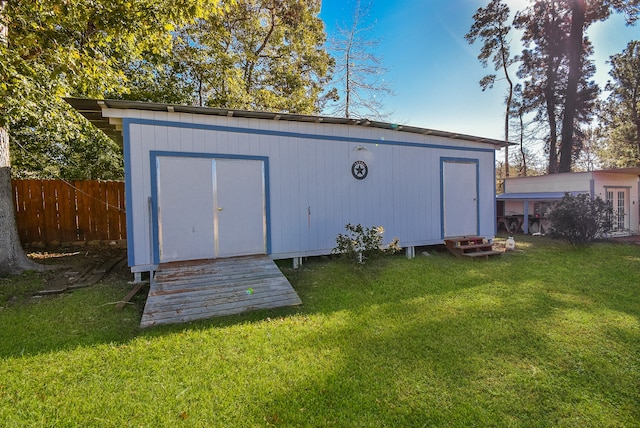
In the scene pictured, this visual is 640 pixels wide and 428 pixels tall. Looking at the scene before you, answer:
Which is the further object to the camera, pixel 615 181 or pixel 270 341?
pixel 615 181

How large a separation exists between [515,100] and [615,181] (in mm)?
10188

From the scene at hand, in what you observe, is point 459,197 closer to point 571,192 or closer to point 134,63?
point 571,192

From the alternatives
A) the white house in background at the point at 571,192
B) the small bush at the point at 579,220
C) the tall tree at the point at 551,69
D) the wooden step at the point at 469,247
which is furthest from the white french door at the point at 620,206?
the wooden step at the point at 469,247

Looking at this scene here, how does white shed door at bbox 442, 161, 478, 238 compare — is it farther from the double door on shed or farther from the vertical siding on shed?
the double door on shed

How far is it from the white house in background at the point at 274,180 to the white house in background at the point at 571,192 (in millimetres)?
5188

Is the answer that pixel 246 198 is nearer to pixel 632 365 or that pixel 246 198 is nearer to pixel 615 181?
pixel 632 365

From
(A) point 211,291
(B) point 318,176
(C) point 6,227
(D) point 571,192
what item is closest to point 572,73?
(D) point 571,192

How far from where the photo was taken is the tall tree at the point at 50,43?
4.83 metres

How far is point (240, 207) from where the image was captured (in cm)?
547

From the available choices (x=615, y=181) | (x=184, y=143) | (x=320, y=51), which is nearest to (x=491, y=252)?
(x=184, y=143)

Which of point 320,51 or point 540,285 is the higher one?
point 320,51

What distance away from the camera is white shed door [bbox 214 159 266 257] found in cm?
532

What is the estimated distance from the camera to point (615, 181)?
1112cm

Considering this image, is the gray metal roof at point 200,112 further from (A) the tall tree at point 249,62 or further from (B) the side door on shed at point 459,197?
(A) the tall tree at point 249,62
